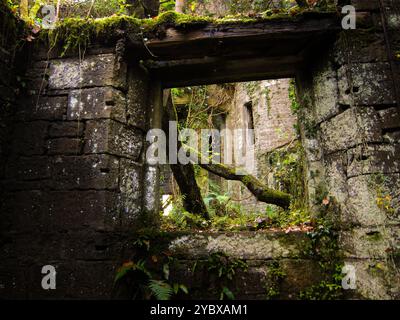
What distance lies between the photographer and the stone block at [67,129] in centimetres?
312

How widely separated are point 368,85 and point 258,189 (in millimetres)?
2751

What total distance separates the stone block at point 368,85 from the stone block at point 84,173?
8.35 ft

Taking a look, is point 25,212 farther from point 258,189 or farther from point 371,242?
point 258,189

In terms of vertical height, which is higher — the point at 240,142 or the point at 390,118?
the point at 240,142

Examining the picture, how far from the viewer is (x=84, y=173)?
9.85 ft

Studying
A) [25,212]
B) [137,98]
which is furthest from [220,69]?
[25,212]

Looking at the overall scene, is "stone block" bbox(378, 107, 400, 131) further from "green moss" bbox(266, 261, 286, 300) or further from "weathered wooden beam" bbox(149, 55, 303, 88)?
"green moss" bbox(266, 261, 286, 300)

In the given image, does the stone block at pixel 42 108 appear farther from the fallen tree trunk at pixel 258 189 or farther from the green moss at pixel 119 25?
the fallen tree trunk at pixel 258 189

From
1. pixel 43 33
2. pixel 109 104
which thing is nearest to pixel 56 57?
pixel 43 33

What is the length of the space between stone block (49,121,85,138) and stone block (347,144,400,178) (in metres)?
2.87

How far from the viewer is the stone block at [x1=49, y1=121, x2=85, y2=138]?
10.2 feet

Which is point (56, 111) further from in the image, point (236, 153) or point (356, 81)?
point (236, 153)

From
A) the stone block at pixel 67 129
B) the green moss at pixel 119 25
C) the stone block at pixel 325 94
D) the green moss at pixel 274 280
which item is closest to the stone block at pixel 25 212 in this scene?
the stone block at pixel 67 129

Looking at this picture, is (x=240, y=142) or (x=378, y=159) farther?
(x=240, y=142)
